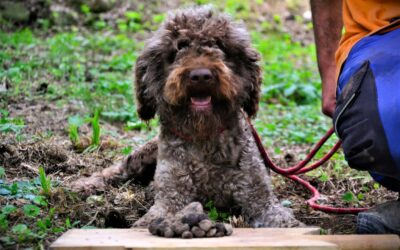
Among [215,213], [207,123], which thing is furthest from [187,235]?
[207,123]

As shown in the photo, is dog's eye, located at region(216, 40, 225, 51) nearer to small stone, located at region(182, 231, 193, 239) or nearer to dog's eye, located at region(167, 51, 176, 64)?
dog's eye, located at region(167, 51, 176, 64)

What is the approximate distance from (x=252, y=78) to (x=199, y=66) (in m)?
0.57

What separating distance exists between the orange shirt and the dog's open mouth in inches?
34.5

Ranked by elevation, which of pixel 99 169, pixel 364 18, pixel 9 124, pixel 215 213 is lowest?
pixel 99 169

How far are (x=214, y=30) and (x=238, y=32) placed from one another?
0.24 meters

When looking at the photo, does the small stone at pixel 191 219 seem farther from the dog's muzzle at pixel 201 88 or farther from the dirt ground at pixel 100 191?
the dog's muzzle at pixel 201 88

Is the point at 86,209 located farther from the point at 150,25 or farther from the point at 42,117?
the point at 150,25

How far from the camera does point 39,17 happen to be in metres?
12.1

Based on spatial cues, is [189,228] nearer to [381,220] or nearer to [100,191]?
[381,220]

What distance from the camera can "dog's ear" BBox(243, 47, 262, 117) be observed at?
428cm

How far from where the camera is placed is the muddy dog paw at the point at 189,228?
3.31 m

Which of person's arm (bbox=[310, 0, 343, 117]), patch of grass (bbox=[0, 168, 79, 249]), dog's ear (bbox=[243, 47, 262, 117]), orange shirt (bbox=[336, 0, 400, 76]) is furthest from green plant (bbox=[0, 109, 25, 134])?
orange shirt (bbox=[336, 0, 400, 76])

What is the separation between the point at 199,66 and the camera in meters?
3.89

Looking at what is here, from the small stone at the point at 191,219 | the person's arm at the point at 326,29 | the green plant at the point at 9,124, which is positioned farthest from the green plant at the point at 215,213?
the green plant at the point at 9,124
